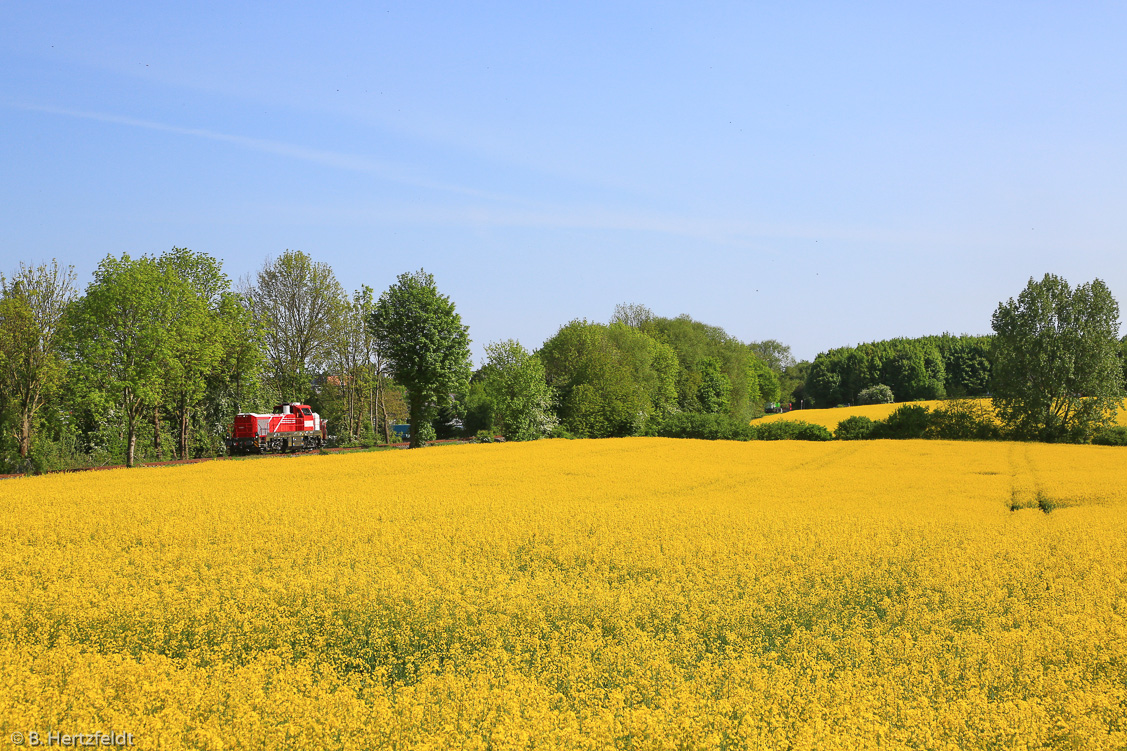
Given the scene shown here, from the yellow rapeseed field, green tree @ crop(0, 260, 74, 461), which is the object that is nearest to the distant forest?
green tree @ crop(0, 260, 74, 461)

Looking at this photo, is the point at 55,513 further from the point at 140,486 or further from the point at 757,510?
the point at 757,510

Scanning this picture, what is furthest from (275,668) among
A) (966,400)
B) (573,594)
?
(966,400)

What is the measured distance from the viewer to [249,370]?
149ft

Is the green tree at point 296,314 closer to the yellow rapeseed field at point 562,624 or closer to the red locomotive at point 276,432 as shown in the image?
the red locomotive at point 276,432

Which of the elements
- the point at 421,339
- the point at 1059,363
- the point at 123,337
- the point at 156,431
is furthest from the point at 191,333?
the point at 1059,363

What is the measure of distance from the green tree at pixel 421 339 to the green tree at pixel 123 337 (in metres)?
14.2

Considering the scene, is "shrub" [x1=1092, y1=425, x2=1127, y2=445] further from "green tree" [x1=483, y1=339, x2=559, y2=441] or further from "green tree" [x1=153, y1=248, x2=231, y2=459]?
"green tree" [x1=153, y1=248, x2=231, y2=459]

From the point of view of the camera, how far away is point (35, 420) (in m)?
34.3

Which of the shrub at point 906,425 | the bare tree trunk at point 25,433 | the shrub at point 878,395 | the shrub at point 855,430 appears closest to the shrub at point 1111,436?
the shrub at point 906,425

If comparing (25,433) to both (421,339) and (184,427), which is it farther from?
(421,339)

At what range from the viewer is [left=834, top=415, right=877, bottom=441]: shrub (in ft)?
145

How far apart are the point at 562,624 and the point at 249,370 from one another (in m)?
42.5

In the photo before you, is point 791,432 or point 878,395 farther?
point 878,395

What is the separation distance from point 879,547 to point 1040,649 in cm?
479
